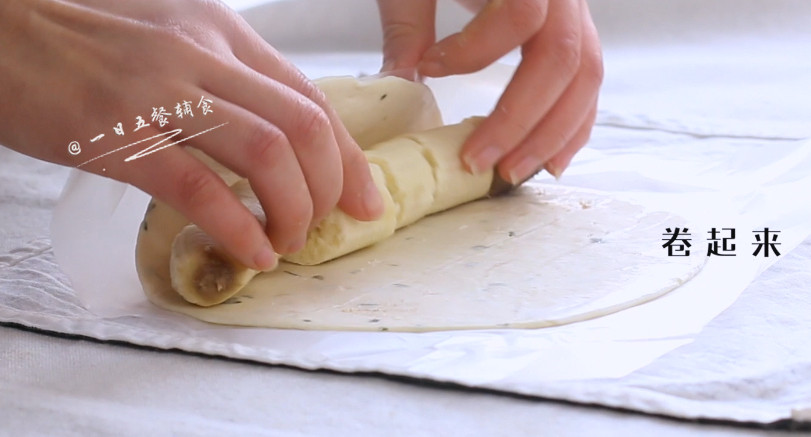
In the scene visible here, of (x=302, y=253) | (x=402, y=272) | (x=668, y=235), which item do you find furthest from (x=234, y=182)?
(x=668, y=235)

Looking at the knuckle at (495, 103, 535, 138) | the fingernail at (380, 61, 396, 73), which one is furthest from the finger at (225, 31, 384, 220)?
the fingernail at (380, 61, 396, 73)

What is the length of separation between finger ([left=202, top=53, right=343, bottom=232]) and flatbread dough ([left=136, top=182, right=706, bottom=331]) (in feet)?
0.52

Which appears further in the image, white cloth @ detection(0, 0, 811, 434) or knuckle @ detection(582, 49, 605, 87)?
knuckle @ detection(582, 49, 605, 87)

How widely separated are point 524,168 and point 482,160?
0.07 m

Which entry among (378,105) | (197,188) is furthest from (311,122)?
(378,105)

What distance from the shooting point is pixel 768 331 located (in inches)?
39.6

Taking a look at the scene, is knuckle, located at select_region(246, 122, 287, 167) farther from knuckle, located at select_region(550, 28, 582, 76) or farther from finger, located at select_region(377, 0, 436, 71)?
finger, located at select_region(377, 0, 436, 71)

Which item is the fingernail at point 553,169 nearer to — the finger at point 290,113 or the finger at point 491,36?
the finger at point 491,36

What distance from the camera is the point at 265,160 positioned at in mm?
942

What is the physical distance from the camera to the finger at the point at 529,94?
54.1 inches

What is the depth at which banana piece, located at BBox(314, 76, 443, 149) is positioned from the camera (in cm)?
131

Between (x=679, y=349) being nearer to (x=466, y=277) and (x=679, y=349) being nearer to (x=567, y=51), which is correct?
(x=466, y=277)

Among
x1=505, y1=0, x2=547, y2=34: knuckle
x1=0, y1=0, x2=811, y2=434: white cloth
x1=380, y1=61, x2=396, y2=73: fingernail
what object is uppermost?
x1=505, y1=0, x2=547, y2=34: knuckle

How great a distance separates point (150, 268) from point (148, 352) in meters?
0.16
